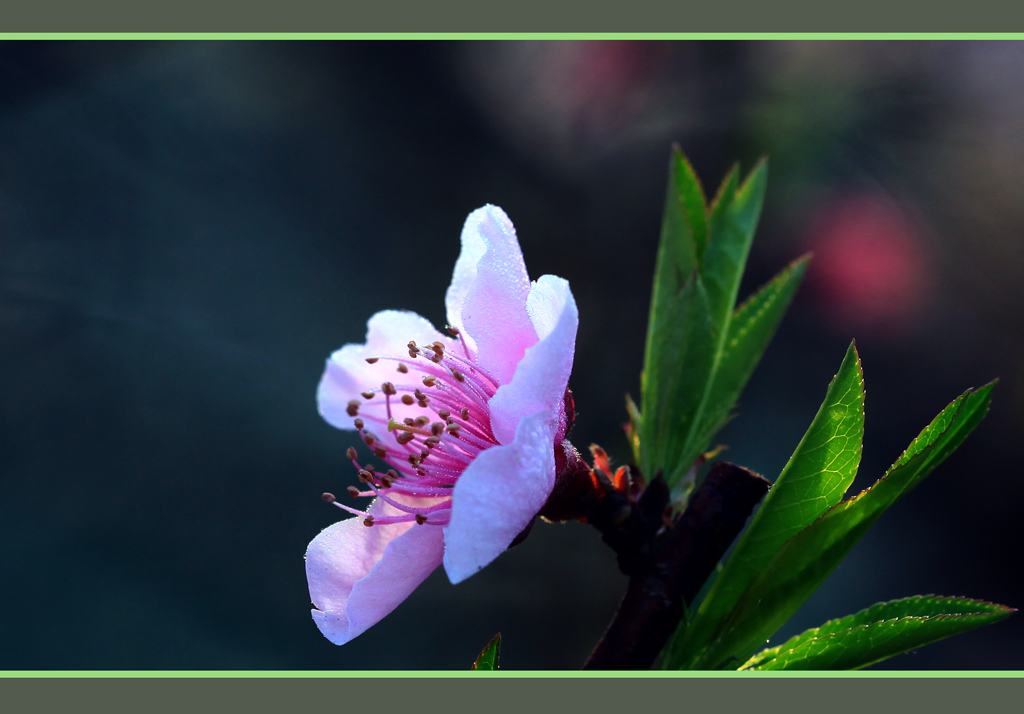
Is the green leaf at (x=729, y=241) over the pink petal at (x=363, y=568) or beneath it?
over

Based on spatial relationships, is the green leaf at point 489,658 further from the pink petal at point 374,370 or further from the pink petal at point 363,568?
the pink petal at point 374,370

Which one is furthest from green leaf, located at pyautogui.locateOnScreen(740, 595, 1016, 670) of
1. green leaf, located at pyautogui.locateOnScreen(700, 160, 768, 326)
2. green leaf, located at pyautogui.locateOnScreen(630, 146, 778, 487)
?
green leaf, located at pyautogui.locateOnScreen(700, 160, 768, 326)

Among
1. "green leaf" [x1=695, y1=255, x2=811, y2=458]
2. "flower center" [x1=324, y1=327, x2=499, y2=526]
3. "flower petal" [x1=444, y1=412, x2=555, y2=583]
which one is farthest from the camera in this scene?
"green leaf" [x1=695, y1=255, x2=811, y2=458]

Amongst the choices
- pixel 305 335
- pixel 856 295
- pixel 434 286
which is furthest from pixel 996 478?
pixel 305 335

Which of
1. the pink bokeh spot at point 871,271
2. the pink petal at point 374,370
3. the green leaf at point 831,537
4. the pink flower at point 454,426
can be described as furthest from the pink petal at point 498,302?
the pink bokeh spot at point 871,271

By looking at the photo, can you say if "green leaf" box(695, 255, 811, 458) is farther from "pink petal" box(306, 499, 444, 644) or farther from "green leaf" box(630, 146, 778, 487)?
"pink petal" box(306, 499, 444, 644)

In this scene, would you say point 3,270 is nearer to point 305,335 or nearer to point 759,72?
point 305,335
